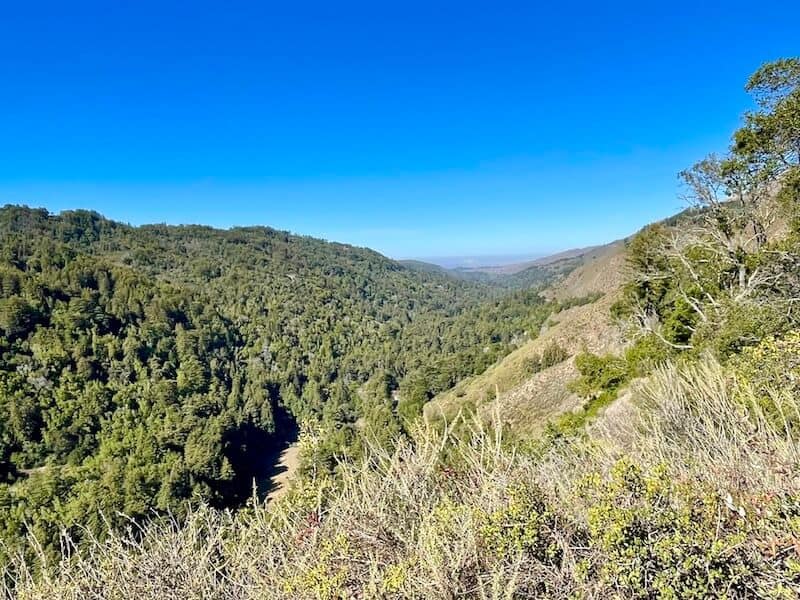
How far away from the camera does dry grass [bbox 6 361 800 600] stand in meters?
3.52

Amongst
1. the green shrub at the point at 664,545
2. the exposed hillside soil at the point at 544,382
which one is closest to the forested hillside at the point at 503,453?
A: the green shrub at the point at 664,545

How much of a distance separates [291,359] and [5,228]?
8126 centimetres

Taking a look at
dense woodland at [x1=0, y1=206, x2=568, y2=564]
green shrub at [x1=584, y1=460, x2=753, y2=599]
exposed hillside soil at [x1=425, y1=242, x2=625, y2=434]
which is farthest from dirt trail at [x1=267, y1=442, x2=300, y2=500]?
green shrub at [x1=584, y1=460, x2=753, y2=599]

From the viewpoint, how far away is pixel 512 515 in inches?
149

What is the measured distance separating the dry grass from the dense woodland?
206 cm

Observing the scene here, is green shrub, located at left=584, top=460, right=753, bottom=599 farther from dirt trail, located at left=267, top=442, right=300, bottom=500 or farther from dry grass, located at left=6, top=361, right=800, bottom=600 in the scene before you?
dirt trail, located at left=267, top=442, right=300, bottom=500

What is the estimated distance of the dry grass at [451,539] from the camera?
352cm

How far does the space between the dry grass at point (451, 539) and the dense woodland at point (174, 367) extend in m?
2.06

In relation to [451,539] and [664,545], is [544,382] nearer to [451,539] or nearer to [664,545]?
[451,539]

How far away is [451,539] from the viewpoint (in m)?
3.97

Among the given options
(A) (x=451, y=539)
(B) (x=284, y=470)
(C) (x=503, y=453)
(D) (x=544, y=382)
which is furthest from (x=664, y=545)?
(B) (x=284, y=470)

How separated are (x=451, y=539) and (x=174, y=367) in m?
76.7

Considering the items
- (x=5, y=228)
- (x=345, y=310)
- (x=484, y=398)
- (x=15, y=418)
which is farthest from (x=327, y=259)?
(x=484, y=398)

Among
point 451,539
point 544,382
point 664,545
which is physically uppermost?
point 664,545
